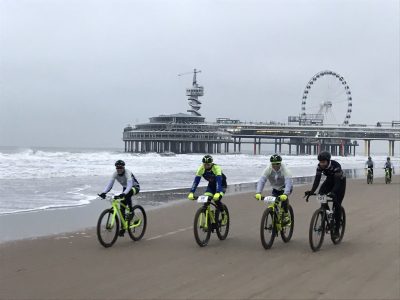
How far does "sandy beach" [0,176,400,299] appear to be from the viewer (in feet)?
17.2

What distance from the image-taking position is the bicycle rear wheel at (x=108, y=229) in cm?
771

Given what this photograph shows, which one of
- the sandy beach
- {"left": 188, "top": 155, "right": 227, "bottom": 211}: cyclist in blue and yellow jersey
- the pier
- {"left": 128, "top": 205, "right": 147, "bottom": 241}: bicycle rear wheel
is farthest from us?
the pier

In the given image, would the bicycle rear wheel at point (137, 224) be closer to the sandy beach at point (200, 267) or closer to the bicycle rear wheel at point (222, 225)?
the sandy beach at point (200, 267)

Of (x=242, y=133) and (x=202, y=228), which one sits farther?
(x=242, y=133)

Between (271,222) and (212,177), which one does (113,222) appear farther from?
(271,222)

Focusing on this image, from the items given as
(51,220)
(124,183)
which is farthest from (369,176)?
(124,183)

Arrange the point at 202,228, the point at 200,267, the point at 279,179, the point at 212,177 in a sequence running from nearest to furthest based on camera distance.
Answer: the point at 200,267 < the point at 202,228 < the point at 279,179 < the point at 212,177

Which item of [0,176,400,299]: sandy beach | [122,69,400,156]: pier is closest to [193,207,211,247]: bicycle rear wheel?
[0,176,400,299]: sandy beach

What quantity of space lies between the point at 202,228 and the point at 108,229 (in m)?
1.53

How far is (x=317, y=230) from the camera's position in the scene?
24.6 ft

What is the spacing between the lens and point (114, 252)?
7496mm

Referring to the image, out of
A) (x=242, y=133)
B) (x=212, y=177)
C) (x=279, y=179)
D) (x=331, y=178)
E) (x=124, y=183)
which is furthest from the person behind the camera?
(x=242, y=133)

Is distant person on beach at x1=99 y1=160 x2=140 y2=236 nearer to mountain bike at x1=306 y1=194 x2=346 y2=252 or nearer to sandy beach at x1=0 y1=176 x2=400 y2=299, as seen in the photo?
sandy beach at x1=0 y1=176 x2=400 y2=299

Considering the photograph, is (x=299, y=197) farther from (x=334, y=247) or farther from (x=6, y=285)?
(x=6, y=285)
